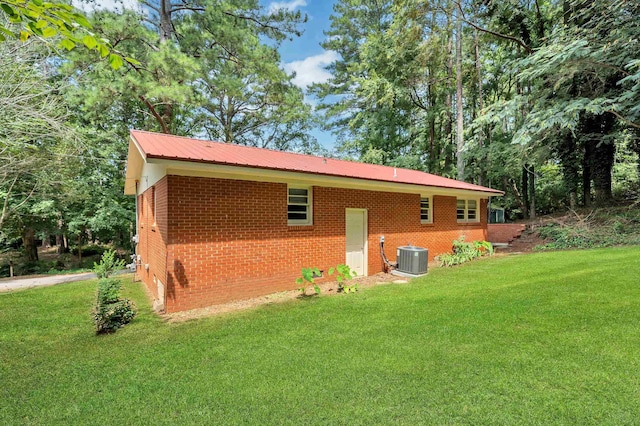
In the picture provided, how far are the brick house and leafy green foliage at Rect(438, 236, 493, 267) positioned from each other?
1.71m

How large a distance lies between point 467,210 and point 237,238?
10986mm

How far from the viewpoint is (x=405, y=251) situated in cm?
953

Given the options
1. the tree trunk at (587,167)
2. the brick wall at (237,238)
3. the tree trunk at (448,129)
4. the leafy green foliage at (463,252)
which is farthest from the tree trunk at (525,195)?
the brick wall at (237,238)

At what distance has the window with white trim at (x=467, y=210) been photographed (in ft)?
43.5

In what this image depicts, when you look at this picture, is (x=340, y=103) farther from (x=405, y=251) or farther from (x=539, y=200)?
(x=405, y=251)

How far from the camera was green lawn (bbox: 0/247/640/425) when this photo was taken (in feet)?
9.43

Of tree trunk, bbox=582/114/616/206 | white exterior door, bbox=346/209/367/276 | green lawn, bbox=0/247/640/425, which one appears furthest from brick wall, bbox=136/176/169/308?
tree trunk, bbox=582/114/616/206

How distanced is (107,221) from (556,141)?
2391 cm

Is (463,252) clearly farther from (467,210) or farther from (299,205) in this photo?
(299,205)

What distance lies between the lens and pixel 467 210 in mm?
13508

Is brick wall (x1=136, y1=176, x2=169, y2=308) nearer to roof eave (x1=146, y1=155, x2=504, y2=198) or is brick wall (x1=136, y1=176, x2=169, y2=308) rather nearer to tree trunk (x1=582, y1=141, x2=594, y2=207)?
roof eave (x1=146, y1=155, x2=504, y2=198)

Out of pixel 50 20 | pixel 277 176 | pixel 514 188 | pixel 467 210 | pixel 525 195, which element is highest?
pixel 514 188

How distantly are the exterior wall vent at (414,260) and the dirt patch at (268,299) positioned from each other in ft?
1.73

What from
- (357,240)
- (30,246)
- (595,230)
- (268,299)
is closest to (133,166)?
(268,299)
